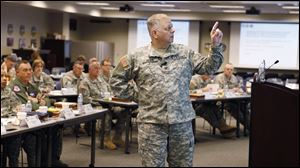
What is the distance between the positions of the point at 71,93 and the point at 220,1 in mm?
6251

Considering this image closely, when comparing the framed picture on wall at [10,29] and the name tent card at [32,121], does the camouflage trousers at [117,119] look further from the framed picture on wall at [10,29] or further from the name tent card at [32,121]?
the framed picture on wall at [10,29]

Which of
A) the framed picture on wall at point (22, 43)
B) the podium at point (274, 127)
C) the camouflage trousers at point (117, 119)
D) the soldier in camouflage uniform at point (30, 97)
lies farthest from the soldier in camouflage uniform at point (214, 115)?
the framed picture on wall at point (22, 43)

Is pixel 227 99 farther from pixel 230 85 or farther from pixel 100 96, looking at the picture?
pixel 100 96

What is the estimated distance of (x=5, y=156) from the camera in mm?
4738

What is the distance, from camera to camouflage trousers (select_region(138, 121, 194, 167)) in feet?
9.69

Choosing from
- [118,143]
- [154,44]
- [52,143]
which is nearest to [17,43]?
[118,143]

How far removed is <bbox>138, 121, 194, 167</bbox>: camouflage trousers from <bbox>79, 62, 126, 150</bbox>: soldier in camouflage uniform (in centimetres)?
412

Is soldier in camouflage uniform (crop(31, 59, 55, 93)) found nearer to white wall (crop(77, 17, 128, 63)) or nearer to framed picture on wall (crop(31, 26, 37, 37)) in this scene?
framed picture on wall (crop(31, 26, 37, 37))

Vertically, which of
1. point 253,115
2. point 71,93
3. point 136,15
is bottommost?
point 71,93

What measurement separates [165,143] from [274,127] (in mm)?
2022

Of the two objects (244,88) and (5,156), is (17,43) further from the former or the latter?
(5,156)

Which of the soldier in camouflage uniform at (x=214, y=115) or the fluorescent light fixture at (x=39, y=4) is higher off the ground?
the fluorescent light fixture at (x=39, y=4)

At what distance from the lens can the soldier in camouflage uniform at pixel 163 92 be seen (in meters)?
2.92

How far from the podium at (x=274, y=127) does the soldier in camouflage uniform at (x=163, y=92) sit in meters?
1.73
